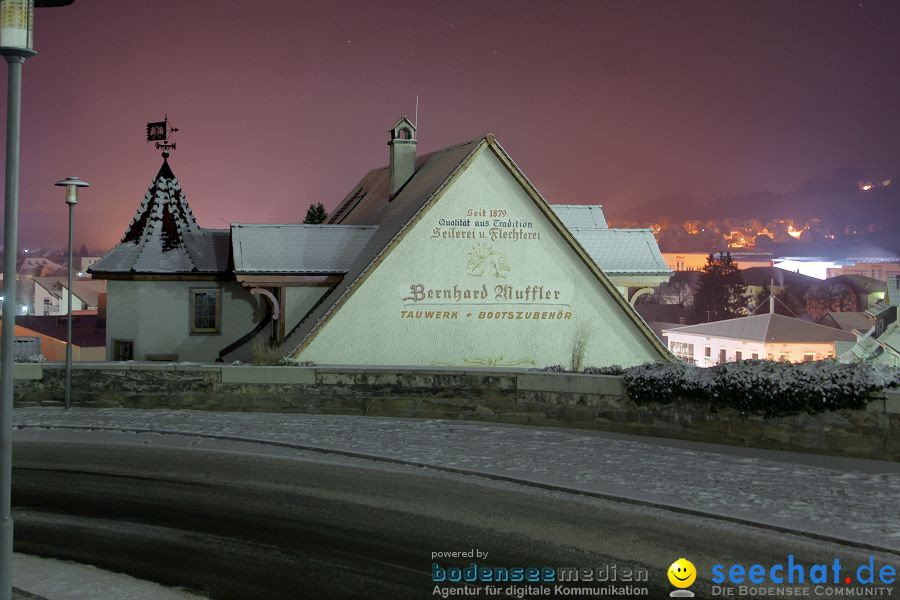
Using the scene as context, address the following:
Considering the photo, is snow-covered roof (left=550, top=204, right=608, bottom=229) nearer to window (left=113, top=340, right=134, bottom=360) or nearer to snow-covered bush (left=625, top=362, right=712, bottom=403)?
window (left=113, top=340, right=134, bottom=360)

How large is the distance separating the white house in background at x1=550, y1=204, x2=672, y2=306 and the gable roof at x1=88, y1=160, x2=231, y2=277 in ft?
39.5

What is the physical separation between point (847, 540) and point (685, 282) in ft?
485

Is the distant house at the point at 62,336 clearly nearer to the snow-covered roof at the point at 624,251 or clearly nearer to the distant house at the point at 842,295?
the snow-covered roof at the point at 624,251

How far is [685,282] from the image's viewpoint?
154 meters

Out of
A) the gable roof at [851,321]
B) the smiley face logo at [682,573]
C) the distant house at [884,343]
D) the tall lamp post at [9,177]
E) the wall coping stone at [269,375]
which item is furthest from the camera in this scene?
the gable roof at [851,321]

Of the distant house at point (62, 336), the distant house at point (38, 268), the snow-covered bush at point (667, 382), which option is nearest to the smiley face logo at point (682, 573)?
the snow-covered bush at point (667, 382)

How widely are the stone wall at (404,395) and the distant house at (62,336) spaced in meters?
38.8

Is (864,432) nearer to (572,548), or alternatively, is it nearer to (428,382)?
(572,548)

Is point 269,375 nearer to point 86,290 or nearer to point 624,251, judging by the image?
point 624,251

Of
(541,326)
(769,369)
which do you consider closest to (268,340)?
(541,326)

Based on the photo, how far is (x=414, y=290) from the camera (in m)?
26.5

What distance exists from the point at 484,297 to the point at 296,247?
21.4 feet

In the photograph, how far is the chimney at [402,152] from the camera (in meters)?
32.3

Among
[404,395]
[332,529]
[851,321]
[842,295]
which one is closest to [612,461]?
[332,529]
